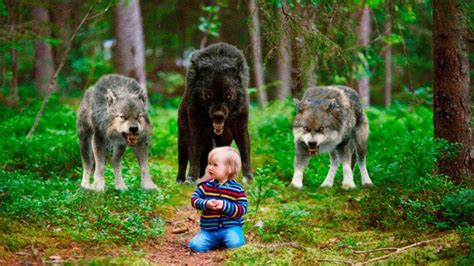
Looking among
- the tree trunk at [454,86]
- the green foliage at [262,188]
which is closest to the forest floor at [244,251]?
the green foliage at [262,188]

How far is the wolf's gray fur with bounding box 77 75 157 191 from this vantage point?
9469mm

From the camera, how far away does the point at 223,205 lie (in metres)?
6.91

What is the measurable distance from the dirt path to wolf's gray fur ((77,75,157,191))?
47.3 inches

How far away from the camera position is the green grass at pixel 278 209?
21.8ft

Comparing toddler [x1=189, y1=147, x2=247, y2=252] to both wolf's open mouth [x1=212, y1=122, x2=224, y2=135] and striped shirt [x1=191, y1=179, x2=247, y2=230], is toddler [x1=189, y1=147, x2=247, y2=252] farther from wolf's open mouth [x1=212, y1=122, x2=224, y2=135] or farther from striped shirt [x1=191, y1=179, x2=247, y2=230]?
wolf's open mouth [x1=212, y1=122, x2=224, y2=135]

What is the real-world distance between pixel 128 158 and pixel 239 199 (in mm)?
5529

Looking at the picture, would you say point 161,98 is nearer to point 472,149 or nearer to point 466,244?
point 472,149

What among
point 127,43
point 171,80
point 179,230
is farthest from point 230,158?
point 171,80

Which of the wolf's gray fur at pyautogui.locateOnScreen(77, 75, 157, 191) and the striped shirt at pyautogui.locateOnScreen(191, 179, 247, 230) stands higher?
the wolf's gray fur at pyautogui.locateOnScreen(77, 75, 157, 191)

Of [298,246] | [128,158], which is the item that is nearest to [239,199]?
[298,246]

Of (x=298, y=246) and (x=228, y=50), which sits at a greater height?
(x=228, y=50)

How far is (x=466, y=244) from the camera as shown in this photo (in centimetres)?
624

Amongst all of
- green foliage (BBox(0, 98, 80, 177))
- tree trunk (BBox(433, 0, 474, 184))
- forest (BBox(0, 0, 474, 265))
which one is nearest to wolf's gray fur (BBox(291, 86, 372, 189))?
forest (BBox(0, 0, 474, 265))

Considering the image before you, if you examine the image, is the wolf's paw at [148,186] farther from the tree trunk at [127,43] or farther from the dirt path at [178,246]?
the tree trunk at [127,43]
